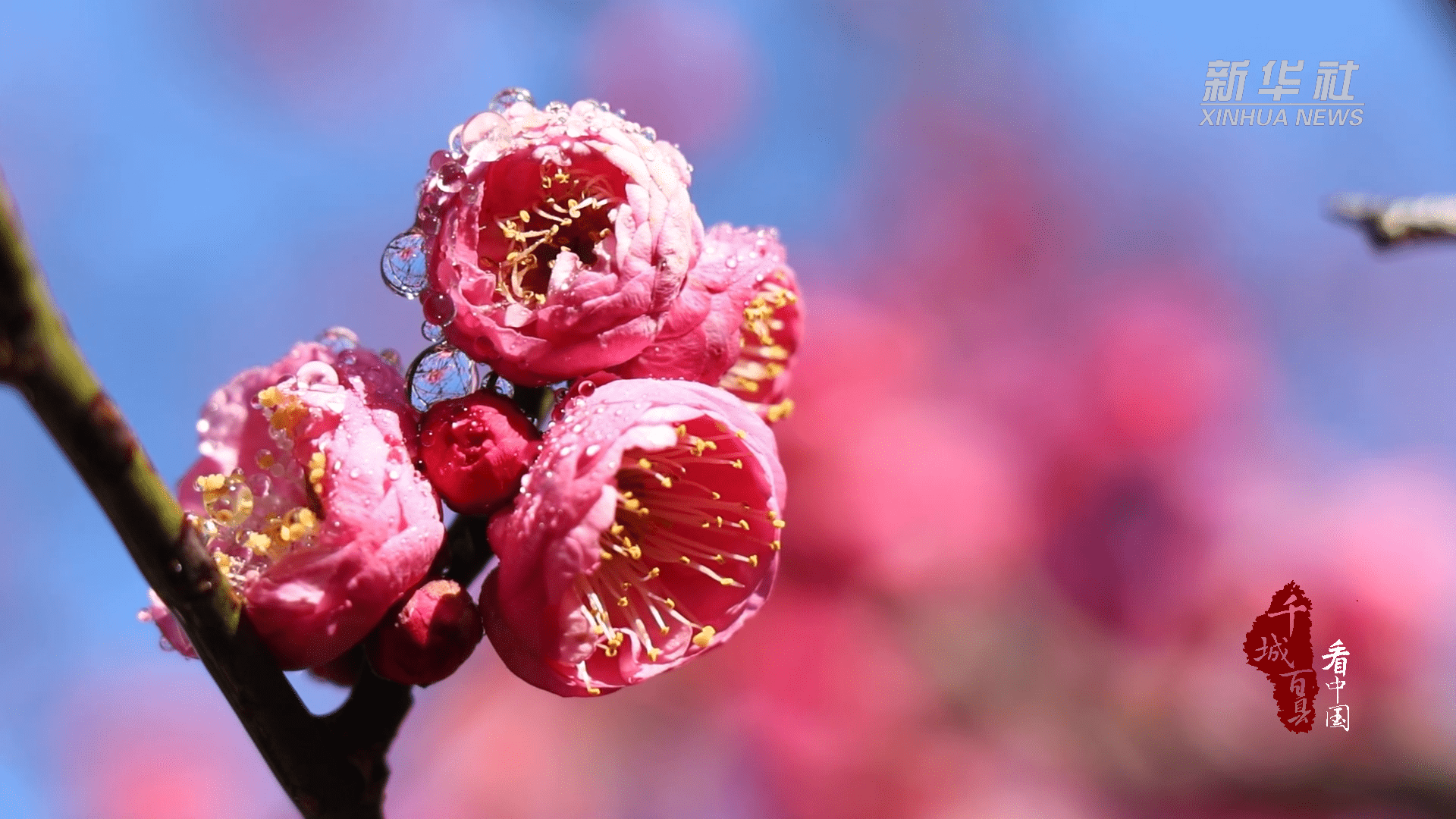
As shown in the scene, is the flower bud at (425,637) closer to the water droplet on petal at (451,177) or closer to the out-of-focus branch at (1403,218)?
the water droplet on petal at (451,177)

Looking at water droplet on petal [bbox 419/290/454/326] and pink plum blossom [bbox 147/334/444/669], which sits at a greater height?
water droplet on petal [bbox 419/290/454/326]

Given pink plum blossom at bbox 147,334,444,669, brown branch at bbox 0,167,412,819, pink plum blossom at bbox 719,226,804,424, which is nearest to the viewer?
brown branch at bbox 0,167,412,819

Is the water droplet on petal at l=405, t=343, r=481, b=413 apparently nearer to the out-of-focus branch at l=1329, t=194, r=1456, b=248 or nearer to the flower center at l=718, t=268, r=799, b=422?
the flower center at l=718, t=268, r=799, b=422

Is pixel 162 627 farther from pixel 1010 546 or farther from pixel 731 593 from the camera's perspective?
pixel 1010 546

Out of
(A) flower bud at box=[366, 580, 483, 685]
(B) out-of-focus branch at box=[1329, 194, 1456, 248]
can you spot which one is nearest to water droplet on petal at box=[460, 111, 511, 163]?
(A) flower bud at box=[366, 580, 483, 685]

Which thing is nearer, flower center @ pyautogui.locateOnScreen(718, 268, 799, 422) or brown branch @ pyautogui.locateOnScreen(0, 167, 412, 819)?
brown branch @ pyautogui.locateOnScreen(0, 167, 412, 819)

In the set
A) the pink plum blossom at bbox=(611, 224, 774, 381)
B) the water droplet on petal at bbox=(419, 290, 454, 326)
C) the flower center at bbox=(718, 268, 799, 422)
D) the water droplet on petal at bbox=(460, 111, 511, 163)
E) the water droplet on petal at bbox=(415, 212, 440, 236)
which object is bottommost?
the flower center at bbox=(718, 268, 799, 422)

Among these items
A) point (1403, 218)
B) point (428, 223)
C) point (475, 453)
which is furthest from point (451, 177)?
point (1403, 218)
